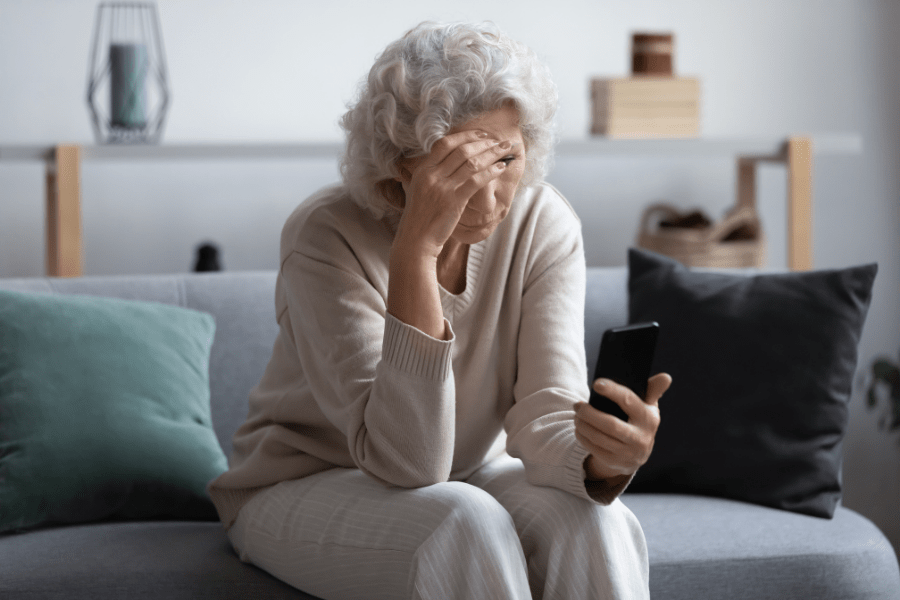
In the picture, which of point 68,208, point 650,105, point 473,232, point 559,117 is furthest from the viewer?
point 559,117

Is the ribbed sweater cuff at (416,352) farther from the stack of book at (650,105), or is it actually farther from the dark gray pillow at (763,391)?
the stack of book at (650,105)

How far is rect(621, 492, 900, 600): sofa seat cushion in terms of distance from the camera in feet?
4.37

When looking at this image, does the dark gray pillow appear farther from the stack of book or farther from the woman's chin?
the stack of book

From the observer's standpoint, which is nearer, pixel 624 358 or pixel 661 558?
pixel 624 358

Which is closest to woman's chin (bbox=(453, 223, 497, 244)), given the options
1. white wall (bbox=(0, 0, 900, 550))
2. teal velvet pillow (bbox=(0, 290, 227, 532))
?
teal velvet pillow (bbox=(0, 290, 227, 532))

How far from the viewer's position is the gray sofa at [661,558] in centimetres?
125

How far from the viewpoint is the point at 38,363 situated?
1480 millimetres

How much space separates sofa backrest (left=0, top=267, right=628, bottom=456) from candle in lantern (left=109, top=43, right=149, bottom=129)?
547 millimetres

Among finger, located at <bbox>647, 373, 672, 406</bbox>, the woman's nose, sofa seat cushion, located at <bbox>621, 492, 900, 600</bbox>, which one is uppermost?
the woman's nose

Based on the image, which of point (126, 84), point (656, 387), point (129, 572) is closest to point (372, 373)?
point (656, 387)

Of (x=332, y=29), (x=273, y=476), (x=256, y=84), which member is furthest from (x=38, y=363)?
(x=332, y=29)

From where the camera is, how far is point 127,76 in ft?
6.98

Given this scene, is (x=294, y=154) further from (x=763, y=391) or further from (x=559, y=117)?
(x=763, y=391)

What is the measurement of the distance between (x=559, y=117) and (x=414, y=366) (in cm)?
163
